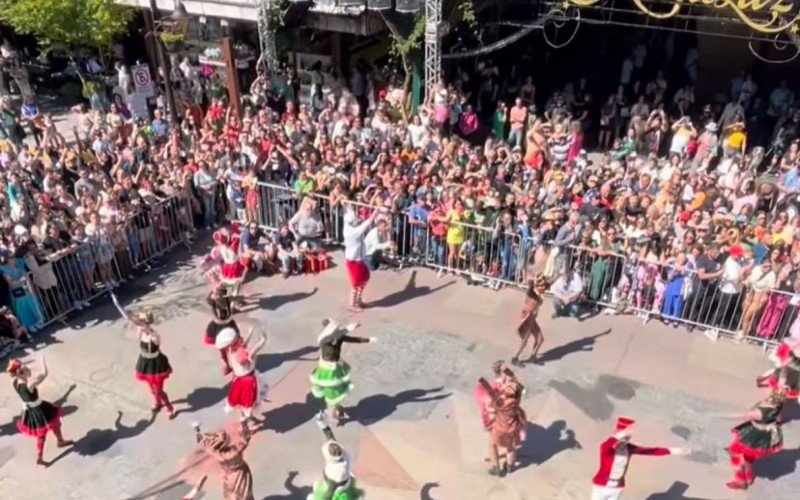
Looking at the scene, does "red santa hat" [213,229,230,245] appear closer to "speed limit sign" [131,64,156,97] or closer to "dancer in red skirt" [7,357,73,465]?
"dancer in red skirt" [7,357,73,465]

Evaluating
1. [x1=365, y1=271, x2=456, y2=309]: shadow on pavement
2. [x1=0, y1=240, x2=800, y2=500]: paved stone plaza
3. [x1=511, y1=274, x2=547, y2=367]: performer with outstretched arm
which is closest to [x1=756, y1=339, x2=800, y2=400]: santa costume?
[x1=0, y1=240, x2=800, y2=500]: paved stone plaza

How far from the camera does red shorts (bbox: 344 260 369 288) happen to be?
11242mm

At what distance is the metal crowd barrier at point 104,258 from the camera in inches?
440

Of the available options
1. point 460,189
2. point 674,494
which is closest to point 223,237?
point 460,189

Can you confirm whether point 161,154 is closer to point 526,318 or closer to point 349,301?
point 349,301

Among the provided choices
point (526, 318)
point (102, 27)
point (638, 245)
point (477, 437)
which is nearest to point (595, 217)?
point (638, 245)

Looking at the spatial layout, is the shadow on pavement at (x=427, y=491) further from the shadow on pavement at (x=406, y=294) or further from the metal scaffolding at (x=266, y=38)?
the metal scaffolding at (x=266, y=38)

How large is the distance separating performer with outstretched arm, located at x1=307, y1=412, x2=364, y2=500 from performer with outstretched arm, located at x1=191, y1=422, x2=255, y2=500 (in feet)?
2.40

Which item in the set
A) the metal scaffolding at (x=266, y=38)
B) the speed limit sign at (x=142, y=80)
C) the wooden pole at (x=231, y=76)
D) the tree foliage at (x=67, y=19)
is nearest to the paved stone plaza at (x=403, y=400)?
the wooden pole at (x=231, y=76)

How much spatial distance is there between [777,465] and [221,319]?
6.84 meters

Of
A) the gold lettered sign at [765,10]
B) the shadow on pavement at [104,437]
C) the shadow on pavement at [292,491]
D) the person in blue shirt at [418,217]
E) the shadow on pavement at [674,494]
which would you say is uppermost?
the gold lettered sign at [765,10]

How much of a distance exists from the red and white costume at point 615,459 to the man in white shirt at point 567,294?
389 cm

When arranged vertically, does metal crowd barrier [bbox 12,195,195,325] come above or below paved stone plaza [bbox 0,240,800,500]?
above

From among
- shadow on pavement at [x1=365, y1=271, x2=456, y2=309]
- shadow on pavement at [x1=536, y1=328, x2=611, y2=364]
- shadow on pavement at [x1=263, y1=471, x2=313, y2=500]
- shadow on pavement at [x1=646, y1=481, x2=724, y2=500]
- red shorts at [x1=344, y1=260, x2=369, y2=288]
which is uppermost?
red shorts at [x1=344, y1=260, x2=369, y2=288]
